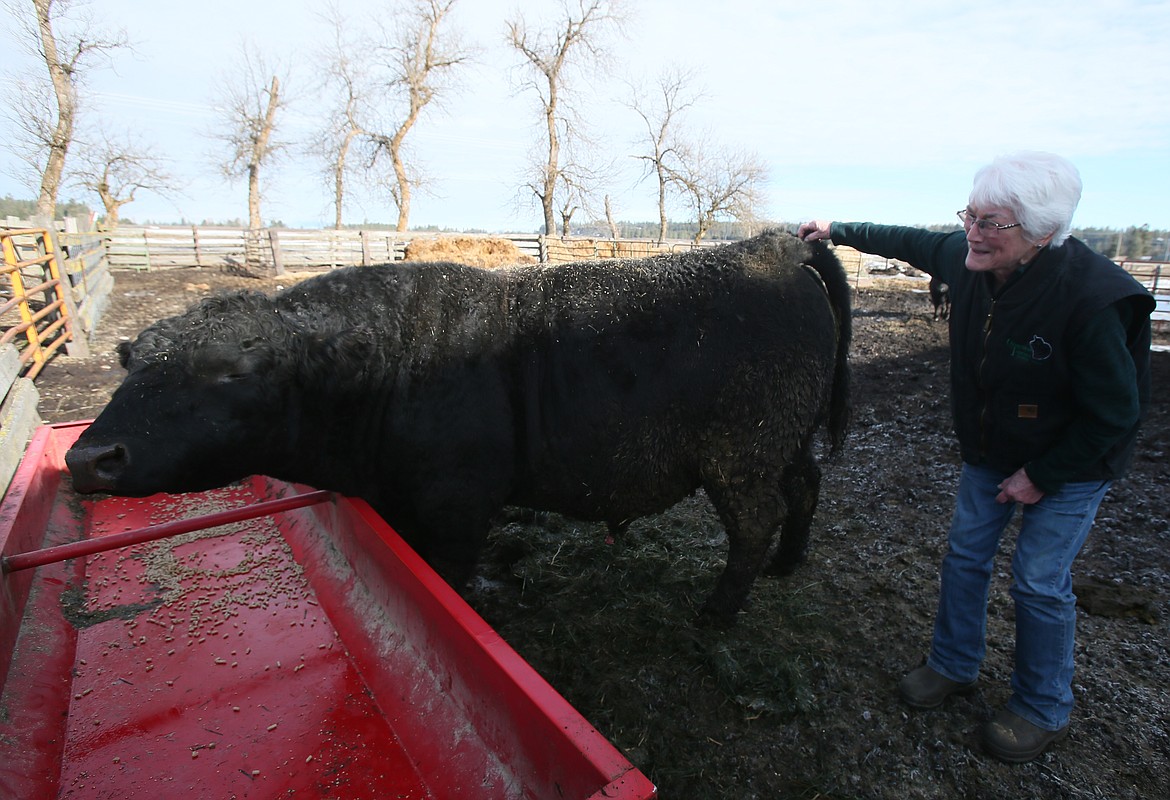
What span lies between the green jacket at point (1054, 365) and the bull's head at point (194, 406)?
2619 mm

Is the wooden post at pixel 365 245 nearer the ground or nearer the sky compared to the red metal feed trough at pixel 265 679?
nearer the sky

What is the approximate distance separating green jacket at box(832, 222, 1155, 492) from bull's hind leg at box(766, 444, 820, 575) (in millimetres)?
1070

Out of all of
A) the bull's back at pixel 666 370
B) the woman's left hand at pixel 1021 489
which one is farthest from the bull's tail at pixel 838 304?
the woman's left hand at pixel 1021 489

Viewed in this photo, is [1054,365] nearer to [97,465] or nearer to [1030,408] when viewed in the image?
[1030,408]

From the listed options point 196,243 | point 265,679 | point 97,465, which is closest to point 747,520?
point 265,679

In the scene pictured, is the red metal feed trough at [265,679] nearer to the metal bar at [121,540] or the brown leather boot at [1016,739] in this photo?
the metal bar at [121,540]

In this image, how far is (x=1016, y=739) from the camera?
2.42m

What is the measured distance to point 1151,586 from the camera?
3465mm

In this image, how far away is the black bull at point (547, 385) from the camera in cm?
261

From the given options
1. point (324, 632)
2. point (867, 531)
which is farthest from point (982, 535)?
point (324, 632)

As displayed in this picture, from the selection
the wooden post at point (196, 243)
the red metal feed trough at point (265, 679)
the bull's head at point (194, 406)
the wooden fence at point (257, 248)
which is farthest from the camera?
the wooden post at point (196, 243)

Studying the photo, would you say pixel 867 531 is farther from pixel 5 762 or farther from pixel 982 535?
pixel 5 762

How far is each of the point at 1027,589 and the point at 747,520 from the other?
43.5 inches

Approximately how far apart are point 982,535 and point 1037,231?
123cm
